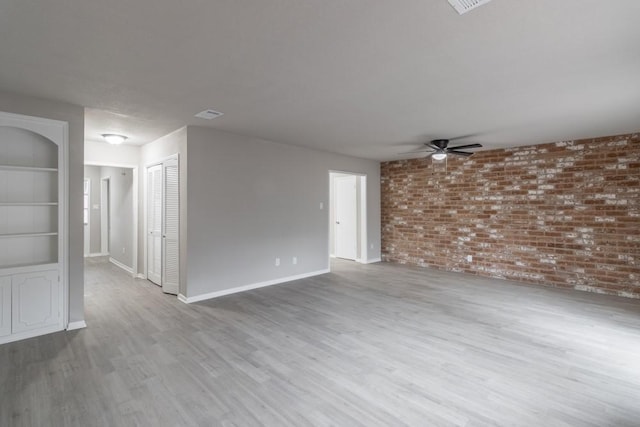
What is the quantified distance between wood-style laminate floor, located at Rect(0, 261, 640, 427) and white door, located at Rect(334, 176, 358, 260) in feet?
11.4

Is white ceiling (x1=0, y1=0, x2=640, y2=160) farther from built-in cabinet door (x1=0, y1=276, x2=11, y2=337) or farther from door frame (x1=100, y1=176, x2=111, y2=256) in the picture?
door frame (x1=100, y1=176, x2=111, y2=256)

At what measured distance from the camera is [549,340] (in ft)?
10.3

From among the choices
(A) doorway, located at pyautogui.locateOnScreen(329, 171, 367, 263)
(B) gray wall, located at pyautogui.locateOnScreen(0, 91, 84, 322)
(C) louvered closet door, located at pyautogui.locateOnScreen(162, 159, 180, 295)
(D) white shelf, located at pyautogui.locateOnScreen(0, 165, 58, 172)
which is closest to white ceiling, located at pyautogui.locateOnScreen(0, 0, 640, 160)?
(B) gray wall, located at pyautogui.locateOnScreen(0, 91, 84, 322)

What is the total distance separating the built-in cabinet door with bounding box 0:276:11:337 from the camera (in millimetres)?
3029

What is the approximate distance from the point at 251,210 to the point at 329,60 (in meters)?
3.11

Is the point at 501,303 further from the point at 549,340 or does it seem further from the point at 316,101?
the point at 316,101

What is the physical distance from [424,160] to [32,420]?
710 centimetres

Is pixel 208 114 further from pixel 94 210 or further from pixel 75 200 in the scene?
pixel 94 210

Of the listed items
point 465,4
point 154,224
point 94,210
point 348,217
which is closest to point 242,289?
point 154,224

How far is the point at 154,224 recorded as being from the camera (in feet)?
17.3

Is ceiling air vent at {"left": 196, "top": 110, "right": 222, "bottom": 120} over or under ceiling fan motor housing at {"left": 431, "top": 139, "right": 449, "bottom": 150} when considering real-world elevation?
over

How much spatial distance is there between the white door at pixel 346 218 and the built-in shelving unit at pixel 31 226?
5.84 m

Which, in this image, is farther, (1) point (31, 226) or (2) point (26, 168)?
(1) point (31, 226)

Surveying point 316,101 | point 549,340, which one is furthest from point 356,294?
point 316,101
